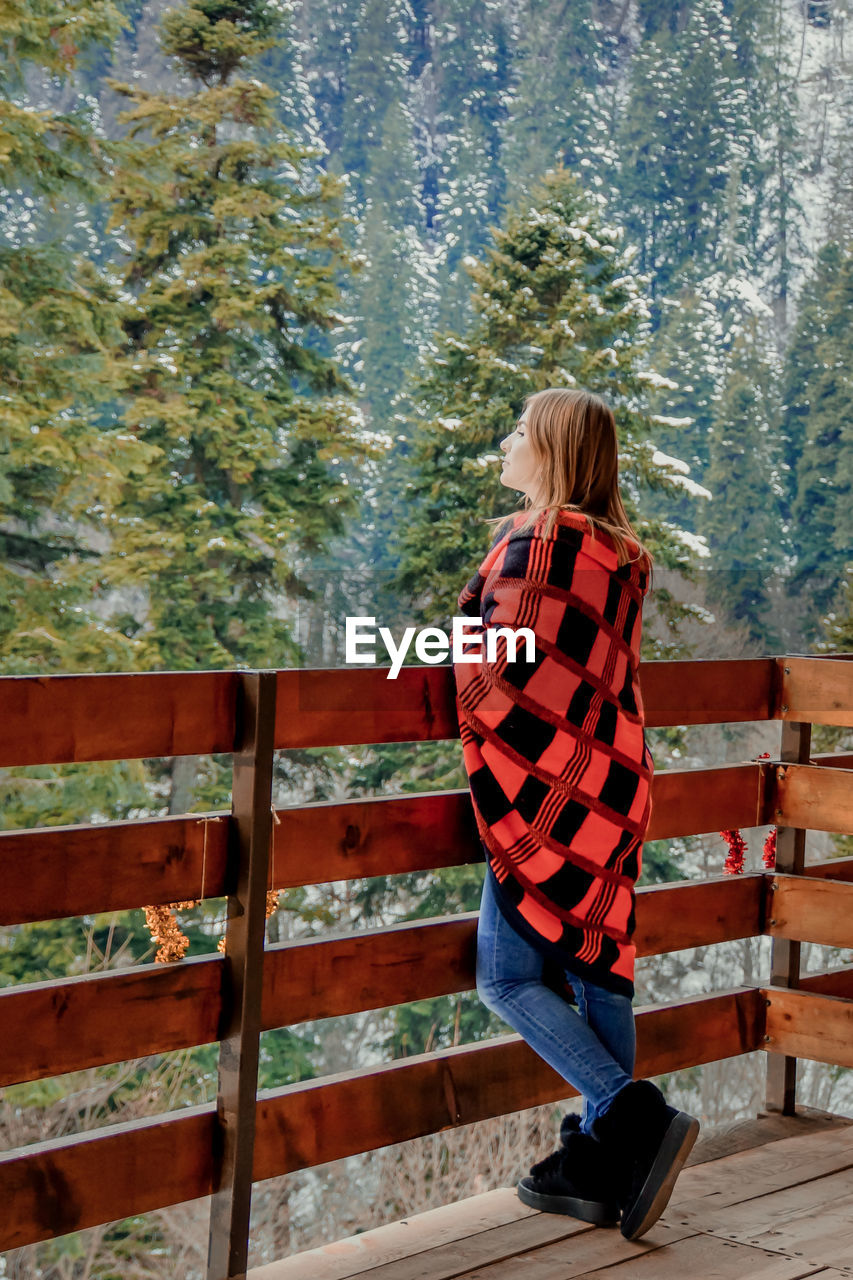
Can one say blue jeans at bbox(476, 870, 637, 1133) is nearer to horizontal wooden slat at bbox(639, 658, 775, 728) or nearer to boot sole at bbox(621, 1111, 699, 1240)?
boot sole at bbox(621, 1111, 699, 1240)

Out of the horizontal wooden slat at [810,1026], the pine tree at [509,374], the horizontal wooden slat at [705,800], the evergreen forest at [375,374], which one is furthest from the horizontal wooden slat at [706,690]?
the pine tree at [509,374]

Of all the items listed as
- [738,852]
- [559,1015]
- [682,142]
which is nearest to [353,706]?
[559,1015]

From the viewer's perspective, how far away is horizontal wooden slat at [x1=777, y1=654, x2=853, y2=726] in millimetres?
2740

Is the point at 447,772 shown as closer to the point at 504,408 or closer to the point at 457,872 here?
the point at 457,872

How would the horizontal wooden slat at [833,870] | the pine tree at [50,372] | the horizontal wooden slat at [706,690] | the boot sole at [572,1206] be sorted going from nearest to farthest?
the boot sole at [572,1206] → the horizontal wooden slat at [706,690] → the horizontal wooden slat at [833,870] → the pine tree at [50,372]

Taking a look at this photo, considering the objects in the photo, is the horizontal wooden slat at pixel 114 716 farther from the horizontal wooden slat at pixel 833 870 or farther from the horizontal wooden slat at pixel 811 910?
the horizontal wooden slat at pixel 833 870

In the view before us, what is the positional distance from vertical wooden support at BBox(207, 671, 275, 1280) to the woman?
337 mm

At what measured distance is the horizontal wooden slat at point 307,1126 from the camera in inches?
71.4

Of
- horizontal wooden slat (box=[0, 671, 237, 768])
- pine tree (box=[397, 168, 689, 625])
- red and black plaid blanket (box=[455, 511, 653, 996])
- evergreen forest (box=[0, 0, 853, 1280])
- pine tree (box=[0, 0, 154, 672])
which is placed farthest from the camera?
pine tree (box=[397, 168, 689, 625])

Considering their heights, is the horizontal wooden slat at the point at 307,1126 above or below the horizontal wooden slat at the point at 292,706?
below

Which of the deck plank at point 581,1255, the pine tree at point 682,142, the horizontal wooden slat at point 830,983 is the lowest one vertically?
the deck plank at point 581,1255

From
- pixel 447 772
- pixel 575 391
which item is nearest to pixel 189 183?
pixel 447 772

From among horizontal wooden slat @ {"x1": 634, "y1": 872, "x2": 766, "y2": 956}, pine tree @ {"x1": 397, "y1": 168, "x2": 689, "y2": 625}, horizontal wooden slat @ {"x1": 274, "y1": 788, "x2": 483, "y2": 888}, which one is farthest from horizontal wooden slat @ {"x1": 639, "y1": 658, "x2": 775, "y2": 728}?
pine tree @ {"x1": 397, "y1": 168, "x2": 689, "y2": 625}

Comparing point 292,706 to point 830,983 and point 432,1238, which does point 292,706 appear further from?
point 830,983
